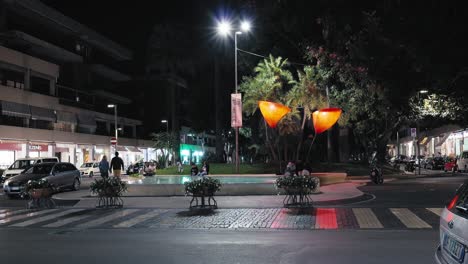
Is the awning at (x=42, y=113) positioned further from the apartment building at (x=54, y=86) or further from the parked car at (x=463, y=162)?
the parked car at (x=463, y=162)

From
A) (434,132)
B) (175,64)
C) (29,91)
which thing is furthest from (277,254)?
(434,132)

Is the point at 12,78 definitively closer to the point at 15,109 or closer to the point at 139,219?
the point at 15,109

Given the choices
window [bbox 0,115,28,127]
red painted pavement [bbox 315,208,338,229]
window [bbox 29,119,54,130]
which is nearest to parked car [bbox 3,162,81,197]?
red painted pavement [bbox 315,208,338,229]

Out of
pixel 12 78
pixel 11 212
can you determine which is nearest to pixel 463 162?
pixel 11 212

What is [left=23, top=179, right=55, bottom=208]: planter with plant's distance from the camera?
19.5m

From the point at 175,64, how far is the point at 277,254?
63.6m

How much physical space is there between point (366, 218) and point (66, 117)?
5035 centimetres

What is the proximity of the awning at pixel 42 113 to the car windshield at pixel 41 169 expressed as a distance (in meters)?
26.8

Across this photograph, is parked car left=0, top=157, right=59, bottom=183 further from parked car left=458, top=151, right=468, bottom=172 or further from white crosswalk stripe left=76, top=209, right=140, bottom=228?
parked car left=458, top=151, right=468, bottom=172

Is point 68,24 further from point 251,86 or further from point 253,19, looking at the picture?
point 251,86

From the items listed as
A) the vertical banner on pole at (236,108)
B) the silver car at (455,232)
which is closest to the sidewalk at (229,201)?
the vertical banner on pole at (236,108)

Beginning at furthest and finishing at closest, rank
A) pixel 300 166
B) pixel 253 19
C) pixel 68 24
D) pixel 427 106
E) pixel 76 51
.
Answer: pixel 76 51
pixel 68 24
pixel 253 19
pixel 427 106
pixel 300 166

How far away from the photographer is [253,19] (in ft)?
139

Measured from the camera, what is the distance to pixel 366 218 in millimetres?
14789
